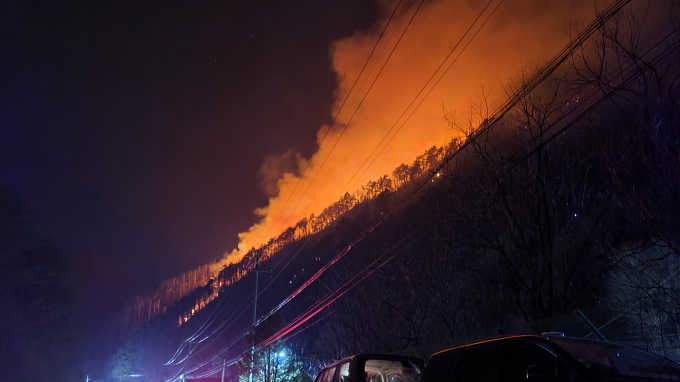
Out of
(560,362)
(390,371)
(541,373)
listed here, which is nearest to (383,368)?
(390,371)

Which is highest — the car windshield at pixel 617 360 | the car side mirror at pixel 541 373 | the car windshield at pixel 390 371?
the car windshield at pixel 390 371

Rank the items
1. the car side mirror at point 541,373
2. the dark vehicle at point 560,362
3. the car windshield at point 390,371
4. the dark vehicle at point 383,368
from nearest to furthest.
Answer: the dark vehicle at point 560,362 → the car side mirror at point 541,373 → the dark vehicle at point 383,368 → the car windshield at point 390,371

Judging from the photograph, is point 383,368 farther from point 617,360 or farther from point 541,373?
point 617,360

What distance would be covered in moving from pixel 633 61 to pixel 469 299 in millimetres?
15698

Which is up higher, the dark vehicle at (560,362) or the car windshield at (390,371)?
the car windshield at (390,371)

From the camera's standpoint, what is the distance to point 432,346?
44.7 ft

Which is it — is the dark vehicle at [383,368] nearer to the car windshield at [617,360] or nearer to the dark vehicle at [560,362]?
the dark vehicle at [560,362]

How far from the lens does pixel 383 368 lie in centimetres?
797

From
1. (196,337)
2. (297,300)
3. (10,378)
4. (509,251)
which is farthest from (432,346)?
(196,337)

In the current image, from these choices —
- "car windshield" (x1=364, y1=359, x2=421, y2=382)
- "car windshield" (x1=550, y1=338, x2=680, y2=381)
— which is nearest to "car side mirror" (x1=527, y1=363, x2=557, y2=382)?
"car windshield" (x1=550, y1=338, x2=680, y2=381)

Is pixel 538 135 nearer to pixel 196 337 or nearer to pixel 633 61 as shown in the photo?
pixel 633 61

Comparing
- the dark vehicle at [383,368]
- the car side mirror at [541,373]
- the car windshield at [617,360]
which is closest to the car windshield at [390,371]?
the dark vehicle at [383,368]

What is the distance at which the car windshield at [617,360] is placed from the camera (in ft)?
13.3

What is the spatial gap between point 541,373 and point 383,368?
413 cm
